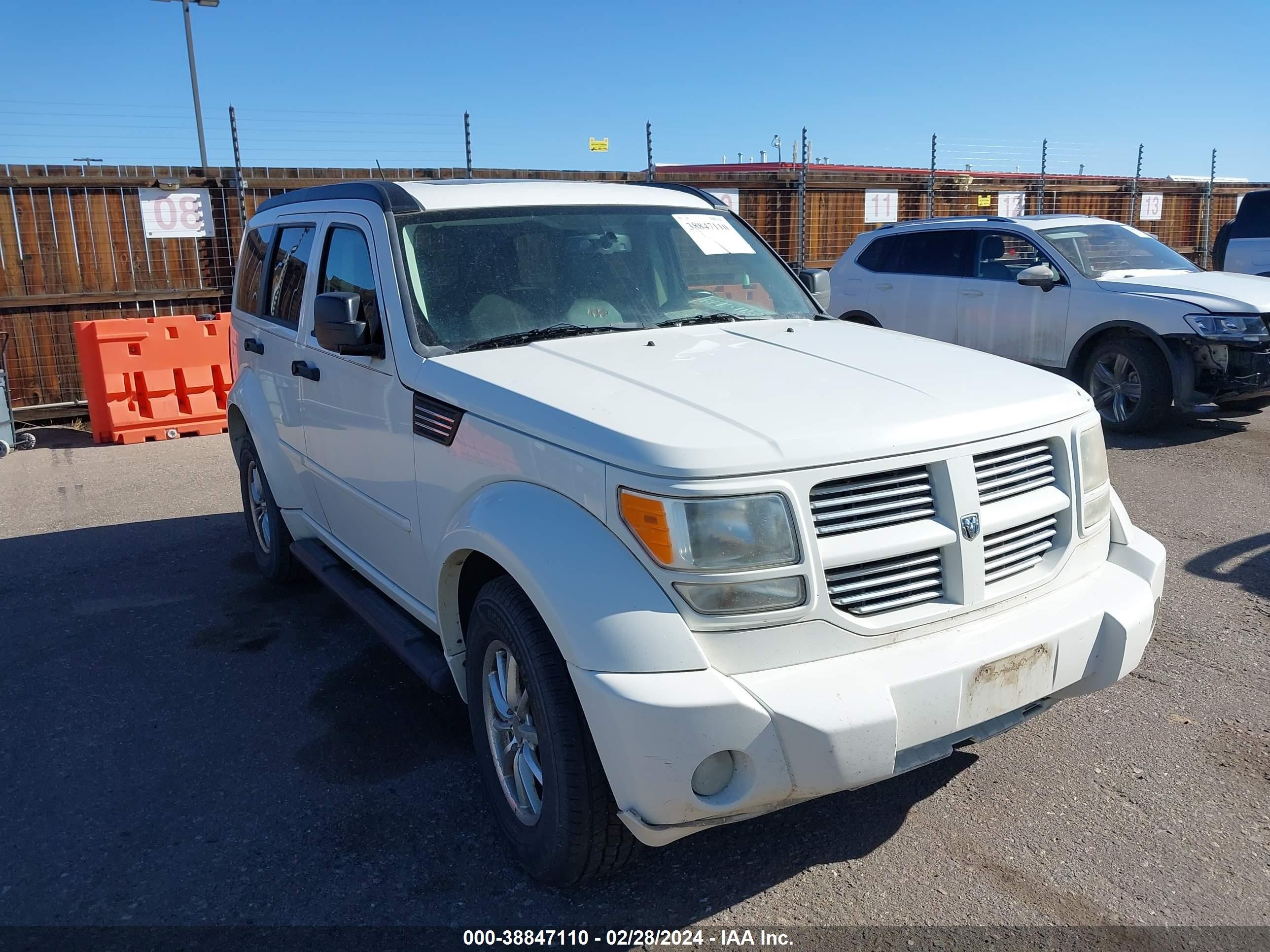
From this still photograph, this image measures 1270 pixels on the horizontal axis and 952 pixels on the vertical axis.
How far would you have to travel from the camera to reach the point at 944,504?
2.67 meters

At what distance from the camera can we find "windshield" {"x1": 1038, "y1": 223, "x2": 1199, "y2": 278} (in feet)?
30.0

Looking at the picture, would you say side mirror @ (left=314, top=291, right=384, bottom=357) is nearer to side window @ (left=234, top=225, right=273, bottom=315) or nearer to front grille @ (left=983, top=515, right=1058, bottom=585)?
side window @ (left=234, top=225, right=273, bottom=315)

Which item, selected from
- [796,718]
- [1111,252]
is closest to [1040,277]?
[1111,252]

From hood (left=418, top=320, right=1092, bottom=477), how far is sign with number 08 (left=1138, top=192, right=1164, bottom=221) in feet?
60.5

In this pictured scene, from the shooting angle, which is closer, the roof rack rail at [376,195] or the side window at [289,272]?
the roof rack rail at [376,195]

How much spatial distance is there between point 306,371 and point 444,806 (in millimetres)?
2035

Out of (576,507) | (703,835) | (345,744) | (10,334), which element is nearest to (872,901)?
(703,835)

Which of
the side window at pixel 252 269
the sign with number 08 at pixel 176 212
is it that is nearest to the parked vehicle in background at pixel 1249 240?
the side window at pixel 252 269

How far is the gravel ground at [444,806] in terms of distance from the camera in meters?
2.85

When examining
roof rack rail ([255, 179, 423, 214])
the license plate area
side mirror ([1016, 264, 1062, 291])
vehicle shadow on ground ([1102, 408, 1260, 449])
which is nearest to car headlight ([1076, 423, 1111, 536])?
the license plate area

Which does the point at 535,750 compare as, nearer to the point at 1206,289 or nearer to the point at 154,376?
the point at 1206,289

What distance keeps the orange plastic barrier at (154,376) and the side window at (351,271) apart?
6.18 meters

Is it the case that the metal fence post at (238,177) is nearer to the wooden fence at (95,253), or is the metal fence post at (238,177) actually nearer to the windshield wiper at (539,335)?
the wooden fence at (95,253)

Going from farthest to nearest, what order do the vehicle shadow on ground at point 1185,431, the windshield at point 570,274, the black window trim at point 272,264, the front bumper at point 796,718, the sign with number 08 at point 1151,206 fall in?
the sign with number 08 at point 1151,206, the vehicle shadow on ground at point 1185,431, the black window trim at point 272,264, the windshield at point 570,274, the front bumper at point 796,718
